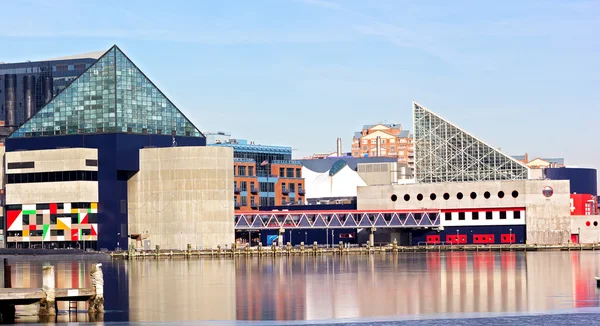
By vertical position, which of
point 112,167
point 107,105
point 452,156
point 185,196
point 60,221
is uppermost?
point 107,105

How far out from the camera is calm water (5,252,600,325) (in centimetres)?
7244

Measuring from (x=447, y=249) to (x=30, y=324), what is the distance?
121 meters

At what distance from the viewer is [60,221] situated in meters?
171

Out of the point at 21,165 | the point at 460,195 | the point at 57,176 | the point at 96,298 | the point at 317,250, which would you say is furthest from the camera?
the point at 460,195

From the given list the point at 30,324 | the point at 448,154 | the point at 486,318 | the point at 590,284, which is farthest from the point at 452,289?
the point at 448,154

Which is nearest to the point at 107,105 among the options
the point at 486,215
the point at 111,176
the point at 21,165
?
the point at 111,176

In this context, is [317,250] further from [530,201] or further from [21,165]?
[21,165]

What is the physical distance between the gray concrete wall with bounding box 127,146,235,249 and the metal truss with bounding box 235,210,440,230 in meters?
12.3

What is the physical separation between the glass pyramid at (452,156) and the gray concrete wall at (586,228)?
1058 cm

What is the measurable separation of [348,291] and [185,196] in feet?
265

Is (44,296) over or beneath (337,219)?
beneath

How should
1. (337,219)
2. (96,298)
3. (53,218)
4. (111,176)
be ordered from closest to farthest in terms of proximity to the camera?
1. (96,298)
2. (53,218)
3. (111,176)
4. (337,219)

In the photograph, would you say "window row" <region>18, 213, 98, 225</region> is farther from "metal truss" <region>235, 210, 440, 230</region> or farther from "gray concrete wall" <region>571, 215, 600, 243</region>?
"gray concrete wall" <region>571, 215, 600, 243</region>

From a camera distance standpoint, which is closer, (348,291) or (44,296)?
(44,296)
